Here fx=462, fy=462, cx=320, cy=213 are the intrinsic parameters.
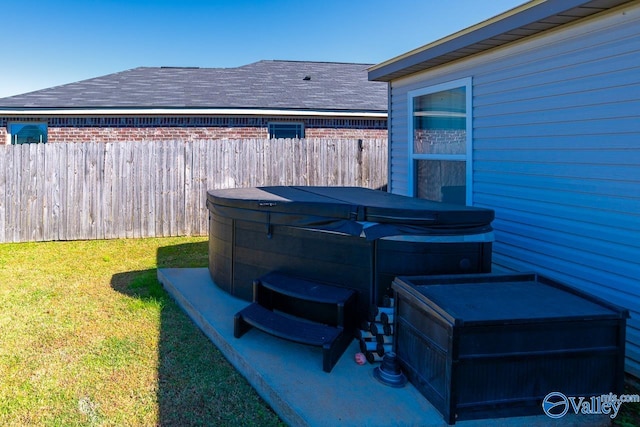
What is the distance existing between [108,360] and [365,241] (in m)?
2.10

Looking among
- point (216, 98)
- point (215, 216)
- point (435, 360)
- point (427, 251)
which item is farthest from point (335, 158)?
point (435, 360)

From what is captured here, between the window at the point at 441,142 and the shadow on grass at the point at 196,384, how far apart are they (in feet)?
10.3

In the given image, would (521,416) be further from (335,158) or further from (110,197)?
(110,197)

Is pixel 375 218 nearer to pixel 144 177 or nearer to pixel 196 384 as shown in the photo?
pixel 196 384

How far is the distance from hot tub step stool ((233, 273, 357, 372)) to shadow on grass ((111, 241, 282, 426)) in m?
0.36

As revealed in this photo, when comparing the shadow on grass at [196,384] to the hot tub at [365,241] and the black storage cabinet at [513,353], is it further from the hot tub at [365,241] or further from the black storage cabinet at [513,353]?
the black storage cabinet at [513,353]

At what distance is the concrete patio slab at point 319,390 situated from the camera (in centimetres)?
244

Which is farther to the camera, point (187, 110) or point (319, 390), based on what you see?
point (187, 110)

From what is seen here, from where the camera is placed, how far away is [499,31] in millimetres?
4074

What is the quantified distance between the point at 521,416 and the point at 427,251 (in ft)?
4.02

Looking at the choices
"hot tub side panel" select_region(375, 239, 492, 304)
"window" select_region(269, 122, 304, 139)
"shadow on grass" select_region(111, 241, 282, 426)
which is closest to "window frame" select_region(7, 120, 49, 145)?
"window" select_region(269, 122, 304, 139)

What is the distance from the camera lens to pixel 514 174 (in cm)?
439

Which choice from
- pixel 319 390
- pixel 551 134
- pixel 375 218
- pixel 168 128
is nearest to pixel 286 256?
pixel 375 218

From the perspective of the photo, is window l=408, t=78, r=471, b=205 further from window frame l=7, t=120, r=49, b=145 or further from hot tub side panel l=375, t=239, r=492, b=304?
window frame l=7, t=120, r=49, b=145
